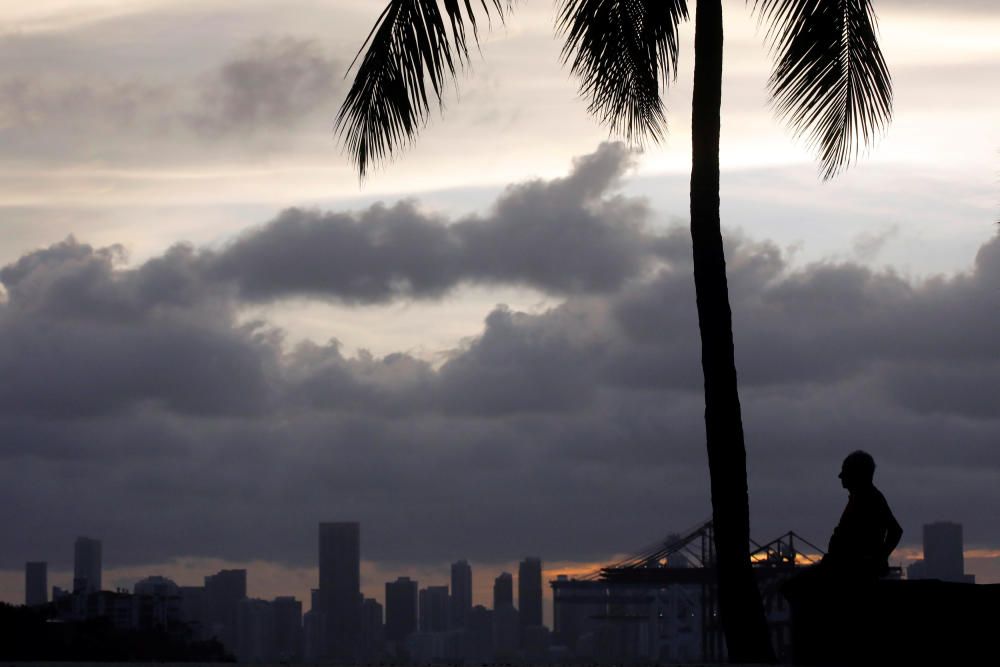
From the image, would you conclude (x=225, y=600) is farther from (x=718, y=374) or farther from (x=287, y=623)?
(x=718, y=374)

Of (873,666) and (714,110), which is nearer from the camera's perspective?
(873,666)

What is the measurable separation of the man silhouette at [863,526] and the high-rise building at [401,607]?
141m

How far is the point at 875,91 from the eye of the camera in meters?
17.0

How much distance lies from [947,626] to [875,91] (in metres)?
7.29

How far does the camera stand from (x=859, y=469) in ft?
39.7

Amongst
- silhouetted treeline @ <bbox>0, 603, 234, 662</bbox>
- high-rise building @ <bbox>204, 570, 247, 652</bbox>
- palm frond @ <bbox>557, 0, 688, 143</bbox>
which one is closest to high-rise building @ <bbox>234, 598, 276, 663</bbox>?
high-rise building @ <bbox>204, 570, 247, 652</bbox>

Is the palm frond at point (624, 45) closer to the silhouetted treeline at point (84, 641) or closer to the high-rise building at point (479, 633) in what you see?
the silhouetted treeline at point (84, 641)

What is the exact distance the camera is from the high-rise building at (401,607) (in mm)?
153625

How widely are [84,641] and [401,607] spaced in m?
107

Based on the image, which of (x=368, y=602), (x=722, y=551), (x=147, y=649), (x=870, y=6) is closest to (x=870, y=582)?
(x=722, y=551)

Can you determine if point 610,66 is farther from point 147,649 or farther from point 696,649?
point 696,649

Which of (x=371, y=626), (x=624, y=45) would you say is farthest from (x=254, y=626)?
(x=624, y=45)

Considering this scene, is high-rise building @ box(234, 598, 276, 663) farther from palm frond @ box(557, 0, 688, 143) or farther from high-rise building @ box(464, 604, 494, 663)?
palm frond @ box(557, 0, 688, 143)

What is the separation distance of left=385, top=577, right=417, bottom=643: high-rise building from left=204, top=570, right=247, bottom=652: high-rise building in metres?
16.0
